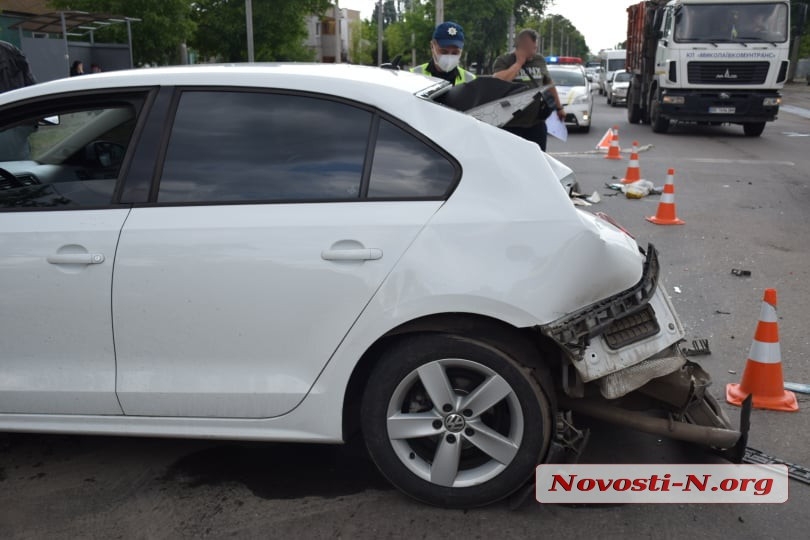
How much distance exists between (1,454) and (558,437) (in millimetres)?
2550

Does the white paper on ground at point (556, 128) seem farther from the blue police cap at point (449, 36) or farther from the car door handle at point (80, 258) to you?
the car door handle at point (80, 258)

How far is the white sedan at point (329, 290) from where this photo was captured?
298cm

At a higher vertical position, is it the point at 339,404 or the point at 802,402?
the point at 339,404

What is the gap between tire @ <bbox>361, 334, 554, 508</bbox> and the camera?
2996mm

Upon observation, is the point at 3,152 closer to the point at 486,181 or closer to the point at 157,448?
the point at 157,448

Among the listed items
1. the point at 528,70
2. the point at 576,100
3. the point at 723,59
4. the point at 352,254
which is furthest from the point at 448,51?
the point at 576,100

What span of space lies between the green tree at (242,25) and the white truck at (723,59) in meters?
21.1

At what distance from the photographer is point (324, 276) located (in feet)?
9.78

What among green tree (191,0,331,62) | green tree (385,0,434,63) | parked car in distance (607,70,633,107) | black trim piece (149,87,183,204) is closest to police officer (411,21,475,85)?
black trim piece (149,87,183,204)

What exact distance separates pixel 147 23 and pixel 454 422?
81.6 feet

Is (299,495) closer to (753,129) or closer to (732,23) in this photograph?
(732,23)

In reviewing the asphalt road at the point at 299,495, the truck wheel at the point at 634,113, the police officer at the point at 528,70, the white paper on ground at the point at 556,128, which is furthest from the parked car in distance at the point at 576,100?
the asphalt road at the point at 299,495

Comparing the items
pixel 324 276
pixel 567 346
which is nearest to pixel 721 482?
pixel 567 346

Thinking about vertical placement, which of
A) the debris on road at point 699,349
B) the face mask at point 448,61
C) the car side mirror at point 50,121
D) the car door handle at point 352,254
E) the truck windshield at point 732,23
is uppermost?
the truck windshield at point 732,23
